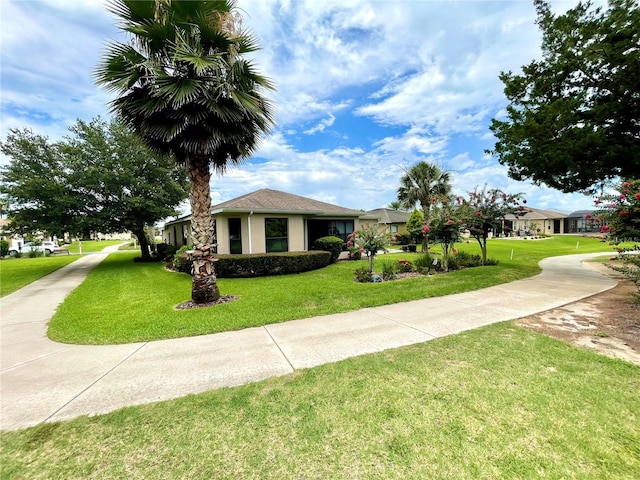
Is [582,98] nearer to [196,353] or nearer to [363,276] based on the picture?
[363,276]

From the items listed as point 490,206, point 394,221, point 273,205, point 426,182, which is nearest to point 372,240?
point 490,206

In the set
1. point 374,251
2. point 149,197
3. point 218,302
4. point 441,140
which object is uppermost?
point 441,140

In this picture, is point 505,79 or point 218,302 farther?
point 505,79

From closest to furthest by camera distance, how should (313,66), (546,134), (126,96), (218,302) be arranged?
(126,96)
(218,302)
(546,134)
(313,66)

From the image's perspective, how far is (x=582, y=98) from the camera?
9367mm

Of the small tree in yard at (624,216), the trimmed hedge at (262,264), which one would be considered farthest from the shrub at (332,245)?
the small tree in yard at (624,216)

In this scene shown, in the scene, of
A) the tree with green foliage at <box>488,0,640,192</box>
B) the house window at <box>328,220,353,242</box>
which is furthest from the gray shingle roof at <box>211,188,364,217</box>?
the tree with green foliage at <box>488,0,640,192</box>

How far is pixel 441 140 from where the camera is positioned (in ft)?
58.1

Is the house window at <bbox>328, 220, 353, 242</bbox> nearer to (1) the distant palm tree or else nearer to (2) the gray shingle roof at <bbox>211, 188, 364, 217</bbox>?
(2) the gray shingle roof at <bbox>211, 188, 364, 217</bbox>

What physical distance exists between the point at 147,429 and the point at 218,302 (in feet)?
17.3

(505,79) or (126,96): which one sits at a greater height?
(505,79)

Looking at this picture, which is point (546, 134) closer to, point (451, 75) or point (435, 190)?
point (451, 75)

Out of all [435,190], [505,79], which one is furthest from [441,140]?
[505,79]

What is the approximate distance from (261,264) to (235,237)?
2.70 meters
